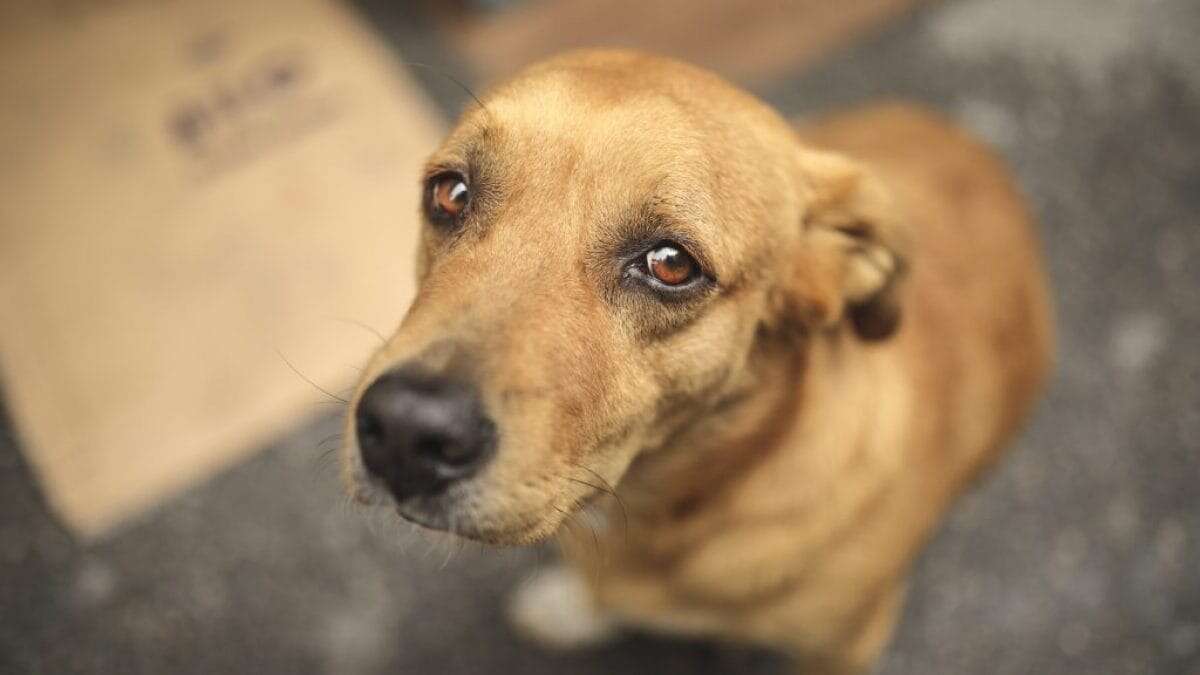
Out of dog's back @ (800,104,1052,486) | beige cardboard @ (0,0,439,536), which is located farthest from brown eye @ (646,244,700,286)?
beige cardboard @ (0,0,439,536)

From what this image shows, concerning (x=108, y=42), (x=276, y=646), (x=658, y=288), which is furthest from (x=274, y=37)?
(x=658, y=288)

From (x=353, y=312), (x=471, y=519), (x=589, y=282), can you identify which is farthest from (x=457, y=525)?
(x=353, y=312)

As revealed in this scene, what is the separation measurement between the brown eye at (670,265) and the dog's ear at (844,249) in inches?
10.2

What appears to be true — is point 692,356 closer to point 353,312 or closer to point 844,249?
point 844,249

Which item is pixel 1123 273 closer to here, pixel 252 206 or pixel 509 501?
pixel 509 501

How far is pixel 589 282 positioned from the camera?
1478 mm

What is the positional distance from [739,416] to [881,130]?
51.5 inches

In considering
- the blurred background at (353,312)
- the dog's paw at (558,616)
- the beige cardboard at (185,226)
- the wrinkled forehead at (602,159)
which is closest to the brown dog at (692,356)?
the wrinkled forehead at (602,159)

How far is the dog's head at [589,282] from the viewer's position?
130 cm

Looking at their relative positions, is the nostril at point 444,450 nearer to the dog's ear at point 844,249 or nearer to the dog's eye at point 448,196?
the dog's eye at point 448,196

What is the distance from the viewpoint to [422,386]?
1.24m

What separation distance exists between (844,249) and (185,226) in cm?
242

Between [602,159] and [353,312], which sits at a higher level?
[602,159]

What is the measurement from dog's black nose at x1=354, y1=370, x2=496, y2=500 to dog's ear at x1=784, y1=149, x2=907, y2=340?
2.42ft
